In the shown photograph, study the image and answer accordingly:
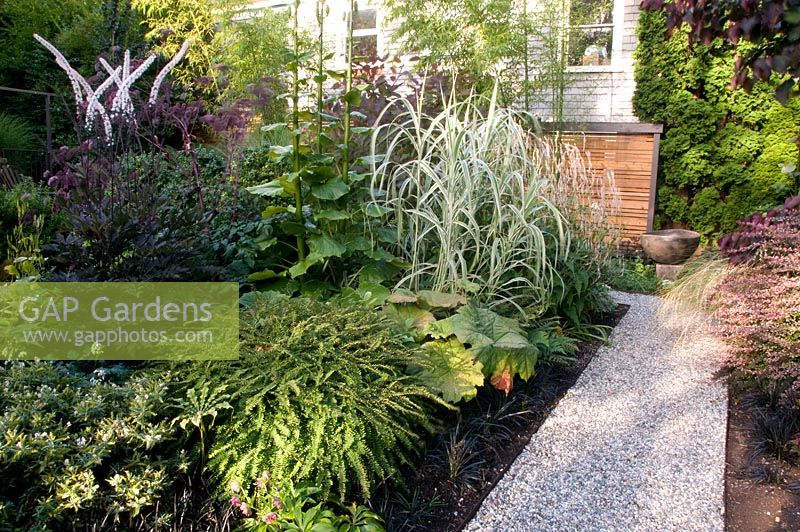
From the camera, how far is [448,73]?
244 inches

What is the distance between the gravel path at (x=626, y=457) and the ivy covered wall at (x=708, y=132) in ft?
12.6

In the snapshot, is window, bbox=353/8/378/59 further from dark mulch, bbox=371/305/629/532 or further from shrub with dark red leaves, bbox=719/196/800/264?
dark mulch, bbox=371/305/629/532

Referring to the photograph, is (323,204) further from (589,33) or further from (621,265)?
(589,33)

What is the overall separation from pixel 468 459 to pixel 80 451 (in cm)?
131

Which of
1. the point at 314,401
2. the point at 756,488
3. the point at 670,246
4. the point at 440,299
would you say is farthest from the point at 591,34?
the point at 314,401

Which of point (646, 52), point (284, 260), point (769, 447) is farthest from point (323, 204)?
point (646, 52)

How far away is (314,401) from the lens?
1933mm

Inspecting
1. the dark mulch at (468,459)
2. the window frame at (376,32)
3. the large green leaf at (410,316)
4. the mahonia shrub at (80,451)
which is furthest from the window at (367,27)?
the mahonia shrub at (80,451)

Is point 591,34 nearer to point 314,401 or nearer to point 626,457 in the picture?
point 626,457

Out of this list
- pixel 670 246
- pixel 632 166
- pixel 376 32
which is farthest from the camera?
pixel 376 32

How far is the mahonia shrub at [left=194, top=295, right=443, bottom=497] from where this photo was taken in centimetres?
184

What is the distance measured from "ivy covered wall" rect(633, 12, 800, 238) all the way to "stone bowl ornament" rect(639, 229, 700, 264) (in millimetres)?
789

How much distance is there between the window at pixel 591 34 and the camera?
23.9ft

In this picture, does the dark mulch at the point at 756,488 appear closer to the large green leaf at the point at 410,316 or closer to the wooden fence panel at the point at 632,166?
the large green leaf at the point at 410,316
